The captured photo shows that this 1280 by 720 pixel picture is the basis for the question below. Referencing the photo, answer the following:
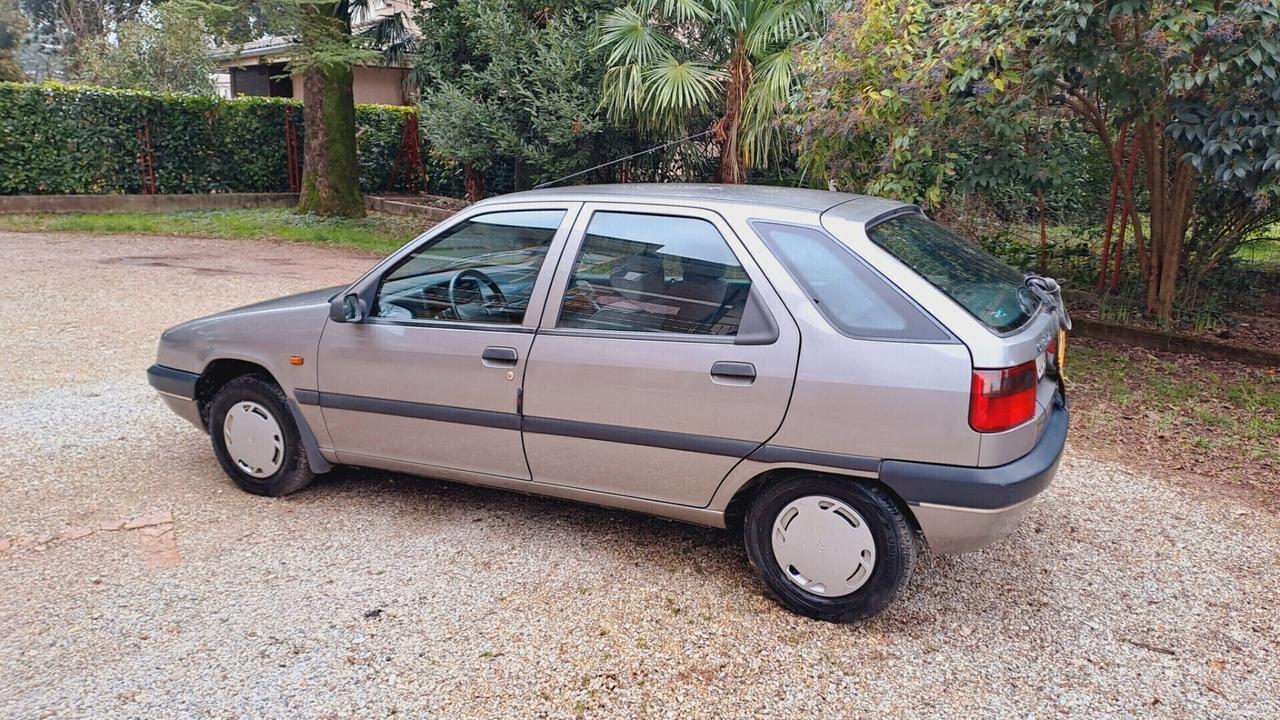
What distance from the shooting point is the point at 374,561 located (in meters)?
3.81

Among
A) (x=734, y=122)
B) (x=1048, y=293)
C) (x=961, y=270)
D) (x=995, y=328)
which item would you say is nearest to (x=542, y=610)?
(x=995, y=328)

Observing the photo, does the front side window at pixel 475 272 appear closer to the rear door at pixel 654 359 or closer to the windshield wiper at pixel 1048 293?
the rear door at pixel 654 359

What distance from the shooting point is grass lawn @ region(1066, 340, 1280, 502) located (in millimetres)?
5203

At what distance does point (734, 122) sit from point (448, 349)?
6.87m

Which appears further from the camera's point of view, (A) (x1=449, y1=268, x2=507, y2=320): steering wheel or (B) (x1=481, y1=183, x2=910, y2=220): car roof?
(A) (x1=449, y1=268, x2=507, y2=320): steering wheel

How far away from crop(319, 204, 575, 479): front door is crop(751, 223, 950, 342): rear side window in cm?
96

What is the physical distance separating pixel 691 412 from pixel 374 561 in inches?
59.0

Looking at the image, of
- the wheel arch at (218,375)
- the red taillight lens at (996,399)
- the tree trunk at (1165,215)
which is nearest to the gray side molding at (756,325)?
the red taillight lens at (996,399)

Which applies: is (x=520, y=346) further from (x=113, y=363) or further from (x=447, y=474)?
(x=113, y=363)

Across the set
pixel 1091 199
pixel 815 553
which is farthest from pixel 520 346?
pixel 1091 199

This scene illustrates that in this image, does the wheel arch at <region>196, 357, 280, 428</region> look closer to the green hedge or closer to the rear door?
the rear door

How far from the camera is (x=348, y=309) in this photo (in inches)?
158

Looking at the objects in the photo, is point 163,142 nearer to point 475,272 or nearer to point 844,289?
point 475,272

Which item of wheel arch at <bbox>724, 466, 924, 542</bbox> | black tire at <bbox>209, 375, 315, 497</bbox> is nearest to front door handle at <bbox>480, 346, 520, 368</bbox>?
wheel arch at <bbox>724, 466, 924, 542</bbox>
